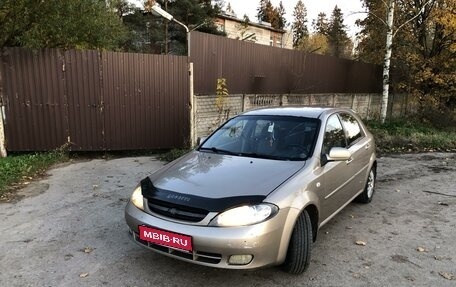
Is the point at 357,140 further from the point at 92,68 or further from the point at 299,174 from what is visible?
the point at 92,68

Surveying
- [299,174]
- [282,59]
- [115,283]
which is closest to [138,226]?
[115,283]

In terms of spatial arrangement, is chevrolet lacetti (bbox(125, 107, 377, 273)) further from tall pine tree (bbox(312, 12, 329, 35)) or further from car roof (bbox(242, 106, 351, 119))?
tall pine tree (bbox(312, 12, 329, 35))

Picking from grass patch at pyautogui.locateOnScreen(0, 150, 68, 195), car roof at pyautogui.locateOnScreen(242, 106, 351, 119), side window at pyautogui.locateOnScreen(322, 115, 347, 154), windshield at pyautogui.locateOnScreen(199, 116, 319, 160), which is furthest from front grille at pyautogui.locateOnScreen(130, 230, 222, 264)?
grass patch at pyautogui.locateOnScreen(0, 150, 68, 195)

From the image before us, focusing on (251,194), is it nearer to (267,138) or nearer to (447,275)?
(267,138)

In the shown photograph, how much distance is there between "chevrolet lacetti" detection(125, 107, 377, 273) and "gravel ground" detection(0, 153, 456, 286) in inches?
14.3

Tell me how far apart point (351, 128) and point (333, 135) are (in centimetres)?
82

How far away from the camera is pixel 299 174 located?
378 cm

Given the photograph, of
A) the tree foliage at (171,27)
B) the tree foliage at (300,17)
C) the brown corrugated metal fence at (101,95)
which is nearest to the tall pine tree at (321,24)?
the tree foliage at (300,17)

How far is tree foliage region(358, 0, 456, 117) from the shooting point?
49.2 feet

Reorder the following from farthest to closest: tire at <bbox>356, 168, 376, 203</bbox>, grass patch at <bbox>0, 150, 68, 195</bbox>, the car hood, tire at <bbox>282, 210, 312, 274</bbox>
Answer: grass patch at <bbox>0, 150, 68, 195</bbox> → tire at <bbox>356, 168, 376, 203</bbox> → tire at <bbox>282, 210, 312, 274</bbox> → the car hood

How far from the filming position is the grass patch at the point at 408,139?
11156 millimetres

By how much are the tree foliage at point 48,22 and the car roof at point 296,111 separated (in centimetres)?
498

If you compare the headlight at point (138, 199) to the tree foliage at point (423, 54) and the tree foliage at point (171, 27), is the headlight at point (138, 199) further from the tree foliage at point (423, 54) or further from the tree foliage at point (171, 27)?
the tree foliage at point (171, 27)

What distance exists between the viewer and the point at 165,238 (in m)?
3.37
